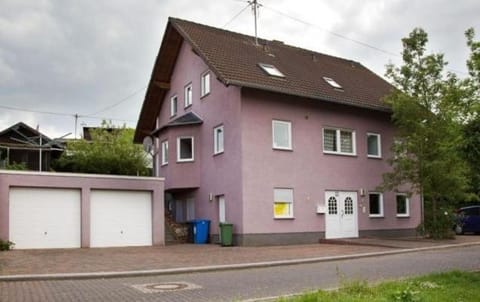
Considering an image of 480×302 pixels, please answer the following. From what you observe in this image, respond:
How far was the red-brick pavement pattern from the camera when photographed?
15.5 metres

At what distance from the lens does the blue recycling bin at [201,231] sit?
85.0 ft

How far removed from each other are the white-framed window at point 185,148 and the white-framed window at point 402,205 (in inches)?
411

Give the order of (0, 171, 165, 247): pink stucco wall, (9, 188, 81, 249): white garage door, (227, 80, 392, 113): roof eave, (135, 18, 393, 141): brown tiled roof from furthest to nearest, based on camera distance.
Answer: (135, 18, 393, 141): brown tiled roof < (227, 80, 392, 113): roof eave < (9, 188, 81, 249): white garage door < (0, 171, 165, 247): pink stucco wall

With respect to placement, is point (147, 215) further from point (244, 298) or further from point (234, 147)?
point (244, 298)

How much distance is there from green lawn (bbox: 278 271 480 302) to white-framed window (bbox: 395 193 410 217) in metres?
17.7

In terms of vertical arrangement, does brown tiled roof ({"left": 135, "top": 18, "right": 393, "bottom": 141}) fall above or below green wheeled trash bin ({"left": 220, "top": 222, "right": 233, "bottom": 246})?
above

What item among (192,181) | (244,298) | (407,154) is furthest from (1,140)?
(244,298)

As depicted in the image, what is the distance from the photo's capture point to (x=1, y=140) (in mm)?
46250

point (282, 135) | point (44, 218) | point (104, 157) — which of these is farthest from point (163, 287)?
point (104, 157)

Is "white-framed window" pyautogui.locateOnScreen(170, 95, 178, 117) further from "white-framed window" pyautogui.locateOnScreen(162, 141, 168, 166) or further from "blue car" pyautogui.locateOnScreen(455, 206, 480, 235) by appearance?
"blue car" pyautogui.locateOnScreen(455, 206, 480, 235)

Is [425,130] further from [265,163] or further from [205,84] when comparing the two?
[205,84]

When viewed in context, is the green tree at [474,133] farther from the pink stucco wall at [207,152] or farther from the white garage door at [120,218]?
the white garage door at [120,218]

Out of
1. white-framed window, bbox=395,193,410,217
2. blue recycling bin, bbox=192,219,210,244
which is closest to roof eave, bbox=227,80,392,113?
white-framed window, bbox=395,193,410,217

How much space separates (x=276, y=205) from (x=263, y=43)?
10.0m
